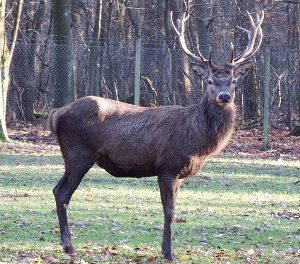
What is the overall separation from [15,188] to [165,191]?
4884 millimetres

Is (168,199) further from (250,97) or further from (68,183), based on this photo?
(250,97)

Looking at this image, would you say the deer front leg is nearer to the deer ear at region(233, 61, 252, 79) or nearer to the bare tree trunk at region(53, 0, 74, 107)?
the deer ear at region(233, 61, 252, 79)

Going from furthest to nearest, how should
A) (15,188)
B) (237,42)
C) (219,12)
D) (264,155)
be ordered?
1. (219,12)
2. (237,42)
3. (264,155)
4. (15,188)

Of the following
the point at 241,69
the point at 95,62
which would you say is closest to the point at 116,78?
the point at 95,62

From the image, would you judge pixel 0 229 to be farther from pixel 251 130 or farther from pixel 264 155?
pixel 251 130

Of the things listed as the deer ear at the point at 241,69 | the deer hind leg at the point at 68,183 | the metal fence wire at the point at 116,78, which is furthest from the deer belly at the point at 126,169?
the metal fence wire at the point at 116,78

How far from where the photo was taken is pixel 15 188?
492 inches

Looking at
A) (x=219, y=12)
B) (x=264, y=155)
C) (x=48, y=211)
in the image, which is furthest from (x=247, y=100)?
(x=48, y=211)

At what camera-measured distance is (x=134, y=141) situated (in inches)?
330

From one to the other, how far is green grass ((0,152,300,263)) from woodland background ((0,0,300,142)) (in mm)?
4948

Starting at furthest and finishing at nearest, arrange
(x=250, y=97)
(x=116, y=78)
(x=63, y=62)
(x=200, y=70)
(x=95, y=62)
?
1. (x=116, y=78)
2. (x=95, y=62)
3. (x=250, y=97)
4. (x=63, y=62)
5. (x=200, y=70)

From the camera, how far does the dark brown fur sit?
8.22 meters

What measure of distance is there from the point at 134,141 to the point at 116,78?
64.9 ft

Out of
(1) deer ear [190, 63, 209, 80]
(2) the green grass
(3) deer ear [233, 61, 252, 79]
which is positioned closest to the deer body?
(1) deer ear [190, 63, 209, 80]
